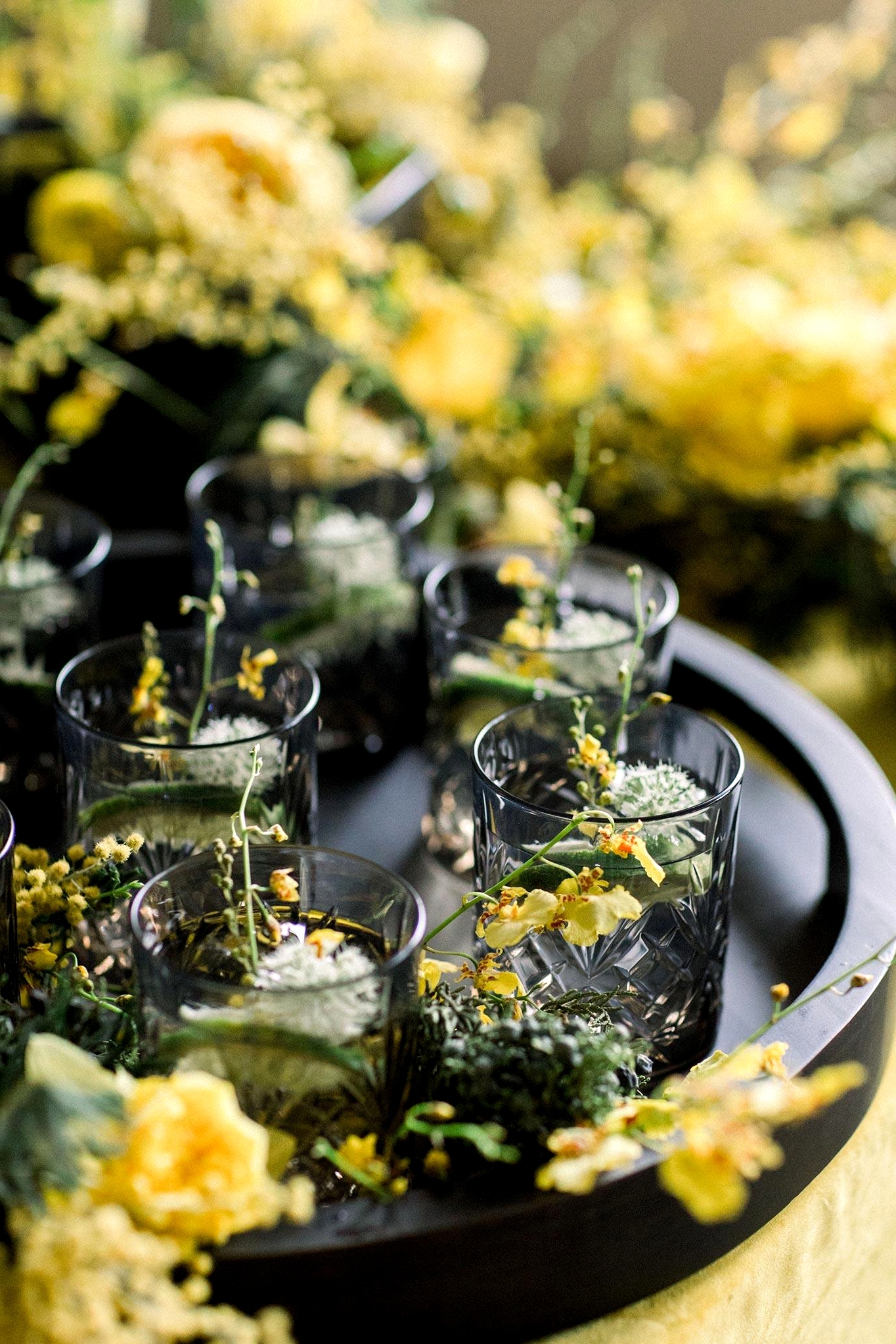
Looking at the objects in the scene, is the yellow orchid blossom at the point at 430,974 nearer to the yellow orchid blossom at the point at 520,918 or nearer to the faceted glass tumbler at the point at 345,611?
the yellow orchid blossom at the point at 520,918

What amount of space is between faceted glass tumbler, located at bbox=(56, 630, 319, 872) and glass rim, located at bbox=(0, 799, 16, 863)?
63 millimetres

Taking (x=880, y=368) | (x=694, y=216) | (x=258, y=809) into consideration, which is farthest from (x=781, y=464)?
(x=258, y=809)

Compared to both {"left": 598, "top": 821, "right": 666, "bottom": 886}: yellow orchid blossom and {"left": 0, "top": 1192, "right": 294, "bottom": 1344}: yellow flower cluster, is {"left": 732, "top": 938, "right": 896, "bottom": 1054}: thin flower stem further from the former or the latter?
{"left": 0, "top": 1192, "right": 294, "bottom": 1344}: yellow flower cluster

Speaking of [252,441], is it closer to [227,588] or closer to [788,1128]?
[227,588]

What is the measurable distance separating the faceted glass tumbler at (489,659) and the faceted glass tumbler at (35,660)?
0.18 m

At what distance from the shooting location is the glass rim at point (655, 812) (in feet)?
1.52

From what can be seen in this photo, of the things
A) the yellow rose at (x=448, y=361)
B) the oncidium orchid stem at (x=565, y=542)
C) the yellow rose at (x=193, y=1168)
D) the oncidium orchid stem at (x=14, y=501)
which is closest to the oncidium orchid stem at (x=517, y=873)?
the yellow rose at (x=193, y=1168)

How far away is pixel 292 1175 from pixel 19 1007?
0.12 meters

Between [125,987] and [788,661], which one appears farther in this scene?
[788,661]

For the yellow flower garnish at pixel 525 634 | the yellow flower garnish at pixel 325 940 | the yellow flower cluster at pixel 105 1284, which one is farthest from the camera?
the yellow flower garnish at pixel 525 634

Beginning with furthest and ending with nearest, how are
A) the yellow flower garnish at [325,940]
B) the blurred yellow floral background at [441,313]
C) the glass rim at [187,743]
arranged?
the blurred yellow floral background at [441,313]
the glass rim at [187,743]
the yellow flower garnish at [325,940]

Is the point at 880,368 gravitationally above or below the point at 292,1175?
above

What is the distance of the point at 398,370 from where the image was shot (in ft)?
3.33

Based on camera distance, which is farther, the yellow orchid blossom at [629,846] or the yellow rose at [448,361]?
the yellow rose at [448,361]
